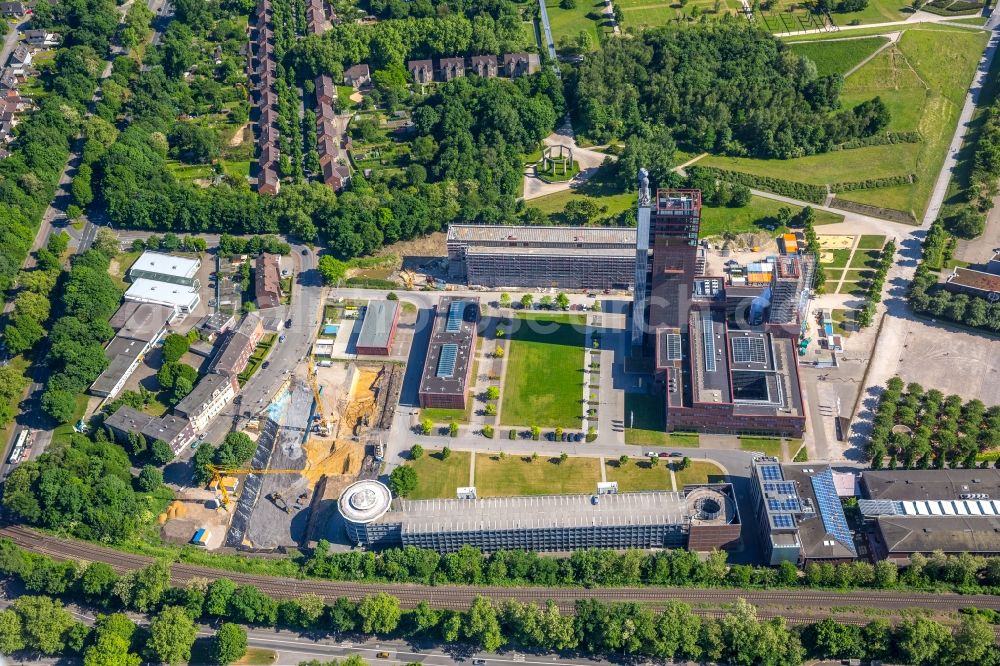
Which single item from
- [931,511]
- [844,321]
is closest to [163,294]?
[844,321]

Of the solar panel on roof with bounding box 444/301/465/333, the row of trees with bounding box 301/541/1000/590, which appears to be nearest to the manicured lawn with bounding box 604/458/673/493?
the row of trees with bounding box 301/541/1000/590

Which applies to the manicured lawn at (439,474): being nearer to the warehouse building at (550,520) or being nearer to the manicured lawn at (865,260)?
the warehouse building at (550,520)

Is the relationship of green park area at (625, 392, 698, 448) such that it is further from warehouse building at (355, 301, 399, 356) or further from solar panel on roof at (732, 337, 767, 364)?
warehouse building at (355, 301, 399, 356)

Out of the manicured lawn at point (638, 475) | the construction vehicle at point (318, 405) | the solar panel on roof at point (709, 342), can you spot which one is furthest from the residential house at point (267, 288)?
the solar panel on roof at point (709, 342)

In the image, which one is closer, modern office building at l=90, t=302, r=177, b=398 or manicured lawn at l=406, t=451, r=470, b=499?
manicured lawn at l=406, t=451, r=470, b=499

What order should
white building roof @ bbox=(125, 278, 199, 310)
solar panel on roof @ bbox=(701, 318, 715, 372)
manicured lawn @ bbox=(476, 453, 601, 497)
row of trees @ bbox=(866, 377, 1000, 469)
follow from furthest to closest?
white building roof @ bbox=(125, 278, 199, 310), solar panel on roof @ bbox=(701, 318, 715, 372), manicured lawn @ bbox=(476, 453, 601, 497), row of trees @ bbox=(866, 377, 1000, 469)

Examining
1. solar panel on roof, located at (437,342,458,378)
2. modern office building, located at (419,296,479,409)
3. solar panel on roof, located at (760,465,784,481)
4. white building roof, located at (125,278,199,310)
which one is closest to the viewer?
solar panel on roof, located at (760,465,784,481)

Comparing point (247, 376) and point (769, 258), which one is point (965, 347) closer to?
point (769, 258)

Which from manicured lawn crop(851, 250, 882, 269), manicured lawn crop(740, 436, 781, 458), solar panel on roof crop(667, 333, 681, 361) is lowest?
manicured lawn crop(740, 436, 781, 458)

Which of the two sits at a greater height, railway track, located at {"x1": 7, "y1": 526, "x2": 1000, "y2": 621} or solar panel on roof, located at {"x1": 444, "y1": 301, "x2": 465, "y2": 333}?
solar panel on roof, located at {"x1": 444, "y1": 301, "x2": 465, "y2": 333}
